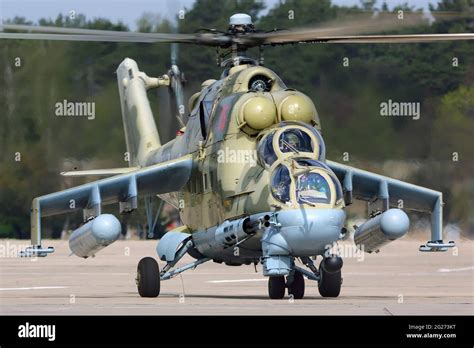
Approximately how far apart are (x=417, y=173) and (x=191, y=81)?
16.6 feet

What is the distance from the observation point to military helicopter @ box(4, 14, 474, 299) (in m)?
17.2

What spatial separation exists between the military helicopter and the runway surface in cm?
71

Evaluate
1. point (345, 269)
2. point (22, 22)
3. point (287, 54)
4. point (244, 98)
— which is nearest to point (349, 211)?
point (345, 269)

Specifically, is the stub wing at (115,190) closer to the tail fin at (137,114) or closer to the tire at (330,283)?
the tire at (330,283)

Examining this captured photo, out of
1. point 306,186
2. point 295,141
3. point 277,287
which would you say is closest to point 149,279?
point 277,287

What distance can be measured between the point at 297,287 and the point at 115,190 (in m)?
3.01

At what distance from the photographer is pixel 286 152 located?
1758 centimetres

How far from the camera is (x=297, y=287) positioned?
19391 millimetres

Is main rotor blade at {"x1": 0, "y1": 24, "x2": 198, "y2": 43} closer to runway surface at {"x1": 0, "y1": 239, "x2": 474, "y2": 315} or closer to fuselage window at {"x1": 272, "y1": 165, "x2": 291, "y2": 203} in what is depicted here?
fuselage window at {"x1": 272, "y1": 165, "x2": 291, "y2": 203}

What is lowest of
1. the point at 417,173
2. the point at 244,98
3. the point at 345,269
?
the point at 345,269

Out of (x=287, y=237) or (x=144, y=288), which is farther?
(x=144, y=288)

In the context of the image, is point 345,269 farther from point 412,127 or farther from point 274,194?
point 274,194

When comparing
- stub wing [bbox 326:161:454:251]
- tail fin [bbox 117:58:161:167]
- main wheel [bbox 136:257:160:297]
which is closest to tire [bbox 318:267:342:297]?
stub wing [bbox 326:161:454:251]

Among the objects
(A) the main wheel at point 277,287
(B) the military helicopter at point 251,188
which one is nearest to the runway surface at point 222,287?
(A) the main wheel at point 277,287
